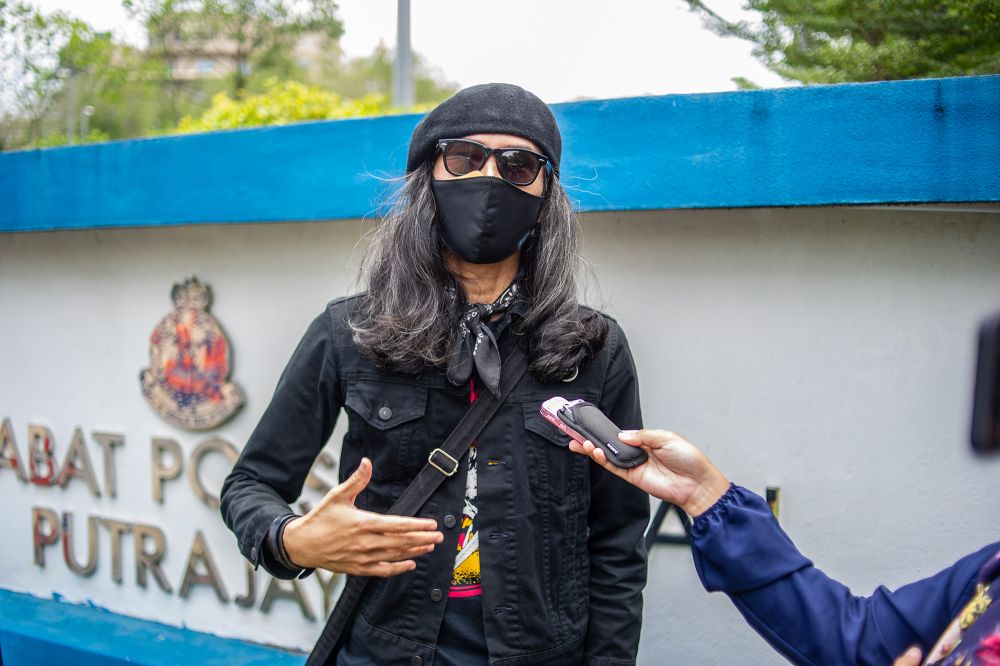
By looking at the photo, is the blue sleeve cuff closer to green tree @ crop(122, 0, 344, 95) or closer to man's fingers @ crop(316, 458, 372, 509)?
man's fingers @ crop(316, 458, 372, 509)

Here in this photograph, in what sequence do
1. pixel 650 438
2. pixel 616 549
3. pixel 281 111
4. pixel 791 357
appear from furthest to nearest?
pixel 281 111
pixel 791 357
pixel 616 549
pixel 650 438

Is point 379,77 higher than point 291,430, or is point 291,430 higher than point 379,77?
point 379,77

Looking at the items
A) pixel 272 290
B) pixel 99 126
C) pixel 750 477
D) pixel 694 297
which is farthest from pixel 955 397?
pixel 99 126

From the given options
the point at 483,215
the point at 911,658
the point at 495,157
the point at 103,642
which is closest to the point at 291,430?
the point at 483,215

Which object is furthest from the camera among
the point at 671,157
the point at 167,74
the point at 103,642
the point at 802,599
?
the point at 167,74

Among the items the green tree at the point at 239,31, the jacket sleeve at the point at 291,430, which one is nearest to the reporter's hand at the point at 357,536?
the jacket sleeve at the point at 291,430

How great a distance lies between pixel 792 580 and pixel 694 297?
127cm

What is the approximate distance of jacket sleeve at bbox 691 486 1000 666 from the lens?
1188 millimetres

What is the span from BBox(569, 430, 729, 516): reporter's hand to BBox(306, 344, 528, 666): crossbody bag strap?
307 millimetres

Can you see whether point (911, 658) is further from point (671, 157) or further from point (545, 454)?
point (671, 157)

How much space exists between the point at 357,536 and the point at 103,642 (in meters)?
2.18

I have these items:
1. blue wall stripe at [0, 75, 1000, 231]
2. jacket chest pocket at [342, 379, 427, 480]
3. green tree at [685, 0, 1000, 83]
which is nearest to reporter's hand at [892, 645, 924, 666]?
jacket chest pocket at [342, 379, 427, 480]

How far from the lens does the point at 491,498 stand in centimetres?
161

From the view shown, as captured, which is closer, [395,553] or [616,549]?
[395,553]
